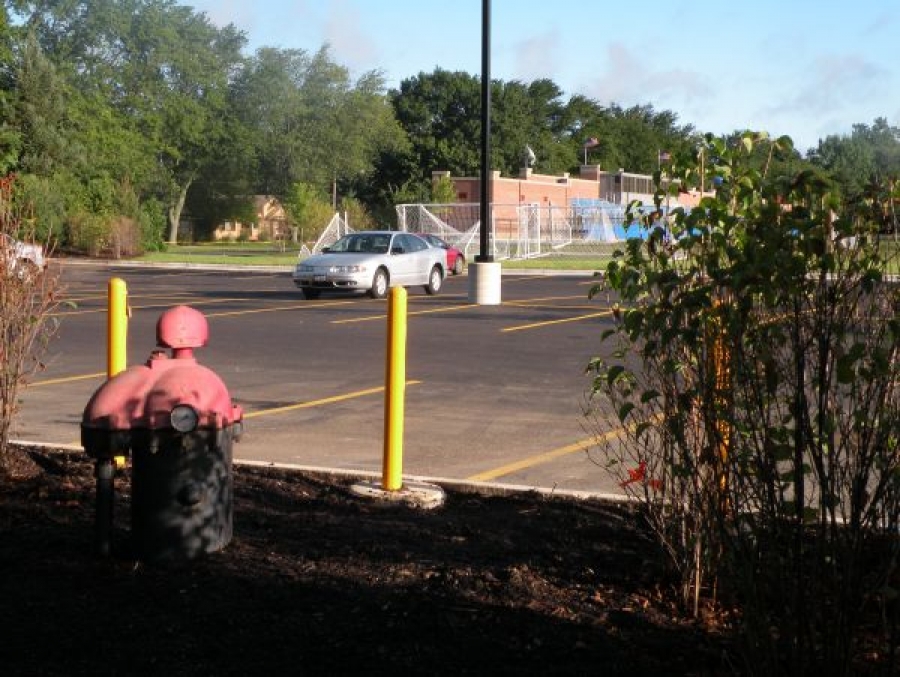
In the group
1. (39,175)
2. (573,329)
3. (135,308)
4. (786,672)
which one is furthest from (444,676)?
(39,175)

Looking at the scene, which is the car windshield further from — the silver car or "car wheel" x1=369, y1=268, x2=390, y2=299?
"car wheel" x1=369, y1=268, x2=390, y2=299

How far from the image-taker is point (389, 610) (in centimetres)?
445

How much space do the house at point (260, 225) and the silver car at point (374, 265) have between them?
75.7 m

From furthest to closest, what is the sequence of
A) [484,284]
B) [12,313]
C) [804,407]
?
[484,284]
[12,313]
[804,407]

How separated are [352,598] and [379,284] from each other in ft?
66.6

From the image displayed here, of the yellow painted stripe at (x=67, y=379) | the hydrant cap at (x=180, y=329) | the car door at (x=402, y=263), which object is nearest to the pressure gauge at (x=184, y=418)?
the hydrant cap at (x=180, y=329)

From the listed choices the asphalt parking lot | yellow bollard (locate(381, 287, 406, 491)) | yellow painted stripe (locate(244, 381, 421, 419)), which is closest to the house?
the asphalt parking lot

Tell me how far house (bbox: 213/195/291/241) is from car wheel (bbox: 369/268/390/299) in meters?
76.9

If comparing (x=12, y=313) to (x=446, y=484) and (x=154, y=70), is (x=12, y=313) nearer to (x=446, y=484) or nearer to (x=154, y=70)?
(x=446, y=484)

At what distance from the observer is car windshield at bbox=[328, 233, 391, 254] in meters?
25.5

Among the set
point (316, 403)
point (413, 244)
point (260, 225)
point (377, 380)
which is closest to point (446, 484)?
point (316, 403)

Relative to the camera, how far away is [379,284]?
2478 cm

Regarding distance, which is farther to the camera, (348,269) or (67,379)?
(348,269)

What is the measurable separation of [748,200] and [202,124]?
87.1 metres
